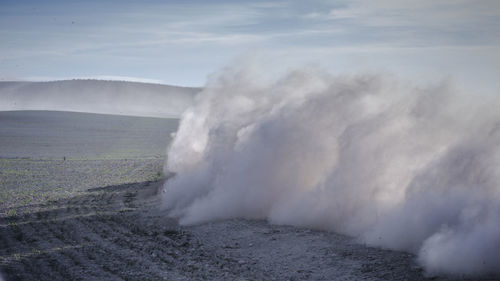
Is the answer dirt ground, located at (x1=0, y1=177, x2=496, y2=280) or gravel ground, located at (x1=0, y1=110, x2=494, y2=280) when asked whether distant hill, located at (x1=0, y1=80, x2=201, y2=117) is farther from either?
dirt ground, located at (x1=0, y1=177, x2=496, y2=280)

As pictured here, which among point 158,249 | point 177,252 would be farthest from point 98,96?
point 177,252

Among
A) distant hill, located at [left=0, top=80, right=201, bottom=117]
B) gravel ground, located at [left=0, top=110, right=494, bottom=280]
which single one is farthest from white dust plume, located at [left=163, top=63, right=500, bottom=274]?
distant hill, located at [left=0, top=80, right=201, bottom=117]

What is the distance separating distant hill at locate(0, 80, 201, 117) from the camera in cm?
16488

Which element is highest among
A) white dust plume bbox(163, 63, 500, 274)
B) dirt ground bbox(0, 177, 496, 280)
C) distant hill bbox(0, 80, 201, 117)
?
distant hill bbox(0, 80, 201, 117)

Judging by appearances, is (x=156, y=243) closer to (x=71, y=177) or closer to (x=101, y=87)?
(x=71, y=177)

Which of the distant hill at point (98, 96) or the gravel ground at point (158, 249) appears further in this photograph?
the distant hill at point (98, 96)

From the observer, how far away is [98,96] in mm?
173500

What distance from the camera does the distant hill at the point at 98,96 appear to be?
164875 millimetres

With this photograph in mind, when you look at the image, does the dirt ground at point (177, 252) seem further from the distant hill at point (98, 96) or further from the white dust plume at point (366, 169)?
the distant hill at point (98, 96)

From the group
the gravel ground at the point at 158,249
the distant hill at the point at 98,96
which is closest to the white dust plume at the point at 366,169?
the gravel ground at the point at 158,249

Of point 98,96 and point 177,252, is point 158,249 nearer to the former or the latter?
point 177,252

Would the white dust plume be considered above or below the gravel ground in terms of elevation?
above

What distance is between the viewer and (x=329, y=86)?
18.2m

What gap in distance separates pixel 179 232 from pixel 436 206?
761 cm
